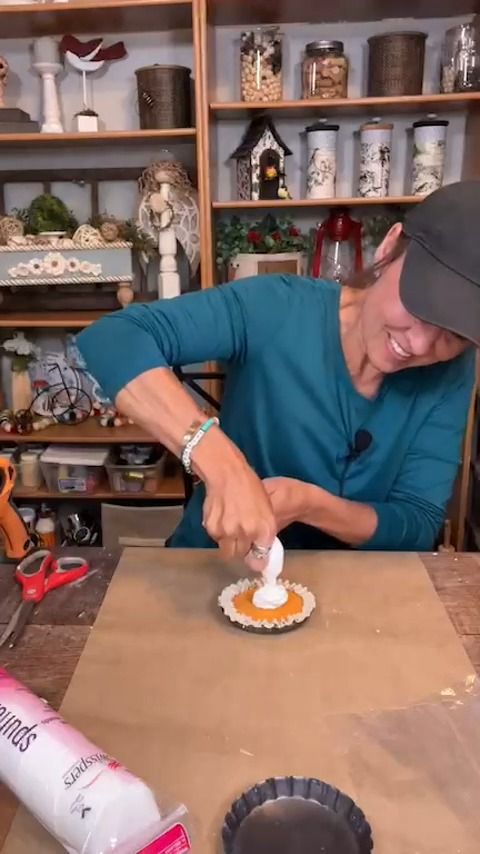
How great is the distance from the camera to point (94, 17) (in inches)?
86.8

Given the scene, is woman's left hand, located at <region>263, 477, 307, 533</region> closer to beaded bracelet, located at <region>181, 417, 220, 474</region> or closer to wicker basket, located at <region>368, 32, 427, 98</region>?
beaded bracelet, located at <region>181, 417, 220, 474</region>

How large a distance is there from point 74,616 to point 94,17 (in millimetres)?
1926

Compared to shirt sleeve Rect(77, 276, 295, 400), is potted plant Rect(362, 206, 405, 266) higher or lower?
higher

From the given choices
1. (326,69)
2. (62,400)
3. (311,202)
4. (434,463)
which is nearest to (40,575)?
(434,463)

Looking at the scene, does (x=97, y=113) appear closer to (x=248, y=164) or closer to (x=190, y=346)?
(x=248, y=164)

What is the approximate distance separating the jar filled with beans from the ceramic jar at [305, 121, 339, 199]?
0.16 metres

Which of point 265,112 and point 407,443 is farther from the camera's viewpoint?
point 265,112

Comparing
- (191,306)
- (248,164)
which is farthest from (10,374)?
(191,306)

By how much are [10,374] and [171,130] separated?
106 cm

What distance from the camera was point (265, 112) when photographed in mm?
2311

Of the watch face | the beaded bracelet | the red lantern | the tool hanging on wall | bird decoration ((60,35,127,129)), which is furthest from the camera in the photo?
the red lantern

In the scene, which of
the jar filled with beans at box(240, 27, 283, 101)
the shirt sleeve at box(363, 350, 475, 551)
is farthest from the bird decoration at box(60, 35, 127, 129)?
the shirt sleeve at box(363, 350, 475, 551)

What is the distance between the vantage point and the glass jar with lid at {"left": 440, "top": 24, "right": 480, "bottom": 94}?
2.16 metres

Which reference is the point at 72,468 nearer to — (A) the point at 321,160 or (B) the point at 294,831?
(A) the point at 321,160
